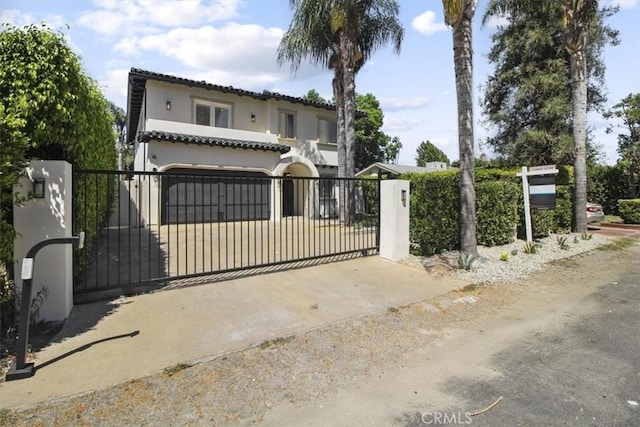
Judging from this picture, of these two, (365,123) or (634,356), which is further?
(365,123)

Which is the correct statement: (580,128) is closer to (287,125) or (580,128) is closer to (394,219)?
(394,219)

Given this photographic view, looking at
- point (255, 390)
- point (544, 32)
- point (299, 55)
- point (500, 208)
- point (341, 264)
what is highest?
point (544, 32)

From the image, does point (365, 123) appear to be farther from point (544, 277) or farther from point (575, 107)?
point (544, 277)

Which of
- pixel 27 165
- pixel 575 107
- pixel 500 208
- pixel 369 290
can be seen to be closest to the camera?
pixel 27 165

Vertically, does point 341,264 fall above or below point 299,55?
below

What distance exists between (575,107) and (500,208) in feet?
19.8

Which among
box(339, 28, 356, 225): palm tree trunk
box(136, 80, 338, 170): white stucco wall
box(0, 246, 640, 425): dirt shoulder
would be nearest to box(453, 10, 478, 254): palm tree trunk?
box(0, 246, 640, 425): dirt shoulder

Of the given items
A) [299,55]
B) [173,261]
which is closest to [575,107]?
[299,55]

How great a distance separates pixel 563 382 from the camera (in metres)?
3.27

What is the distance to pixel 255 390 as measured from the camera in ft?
10.3

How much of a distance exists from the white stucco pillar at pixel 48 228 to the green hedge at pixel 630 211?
70.8 ft

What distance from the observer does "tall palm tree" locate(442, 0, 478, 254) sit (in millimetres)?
7797

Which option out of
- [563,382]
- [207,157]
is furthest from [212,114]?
[563,382]

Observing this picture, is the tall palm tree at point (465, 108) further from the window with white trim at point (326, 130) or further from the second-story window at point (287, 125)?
the window with white trim at point (326, 130)
